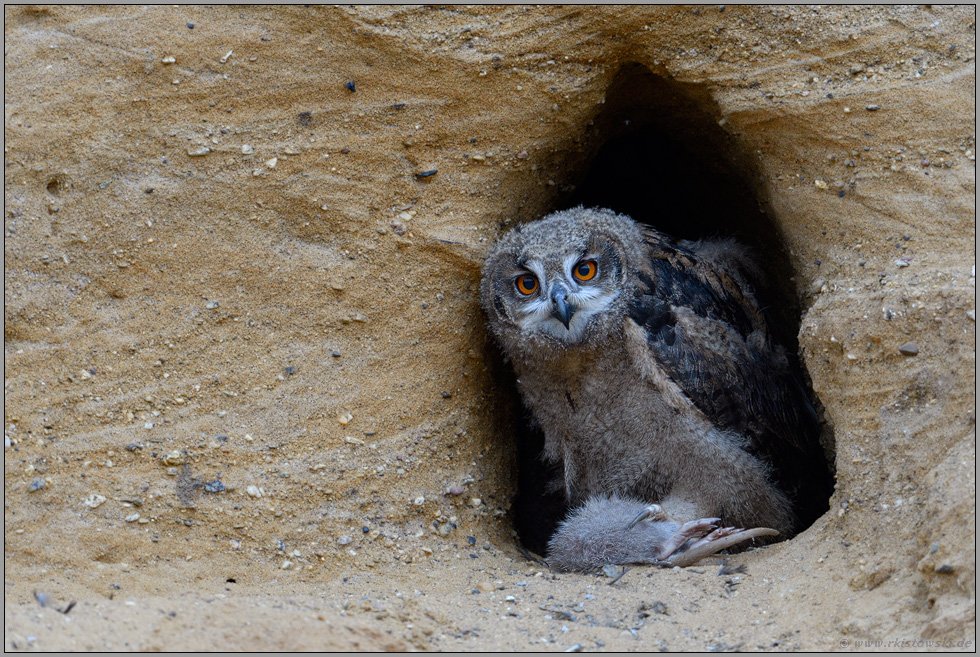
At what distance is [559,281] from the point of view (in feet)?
12.6

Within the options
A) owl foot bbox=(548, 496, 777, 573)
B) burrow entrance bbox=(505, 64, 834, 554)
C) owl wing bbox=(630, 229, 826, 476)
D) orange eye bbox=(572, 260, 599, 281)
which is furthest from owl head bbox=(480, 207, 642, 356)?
owl foot bbox=(548, 496, 777, 573)

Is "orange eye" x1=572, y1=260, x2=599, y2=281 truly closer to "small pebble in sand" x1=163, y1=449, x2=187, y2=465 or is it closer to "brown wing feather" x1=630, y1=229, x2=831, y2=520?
"brown wing feather" x1=630, y1=229, x2=831, y2=520

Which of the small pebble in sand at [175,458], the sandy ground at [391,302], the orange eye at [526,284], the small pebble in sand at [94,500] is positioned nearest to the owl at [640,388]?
the orange eye at [526,284]

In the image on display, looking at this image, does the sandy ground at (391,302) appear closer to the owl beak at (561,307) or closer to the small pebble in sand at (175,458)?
the small pebble in sand at (175,458)

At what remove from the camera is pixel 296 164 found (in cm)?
373

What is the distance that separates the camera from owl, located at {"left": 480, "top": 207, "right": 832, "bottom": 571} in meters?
3.82

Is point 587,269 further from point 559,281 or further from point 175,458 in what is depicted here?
point 175,458

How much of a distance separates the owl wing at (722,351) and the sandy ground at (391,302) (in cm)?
27

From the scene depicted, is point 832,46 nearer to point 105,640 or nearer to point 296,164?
point 296,164

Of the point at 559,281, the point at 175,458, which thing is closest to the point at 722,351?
the point at 559,281

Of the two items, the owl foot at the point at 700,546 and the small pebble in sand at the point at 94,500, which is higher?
the small pebble in sand at the point at 94,500

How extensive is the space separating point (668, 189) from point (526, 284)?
→ 183 cm

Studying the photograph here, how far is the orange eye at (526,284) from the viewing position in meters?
3.90

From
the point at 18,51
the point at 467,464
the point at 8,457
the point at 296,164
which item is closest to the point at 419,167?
the point at 296,164
